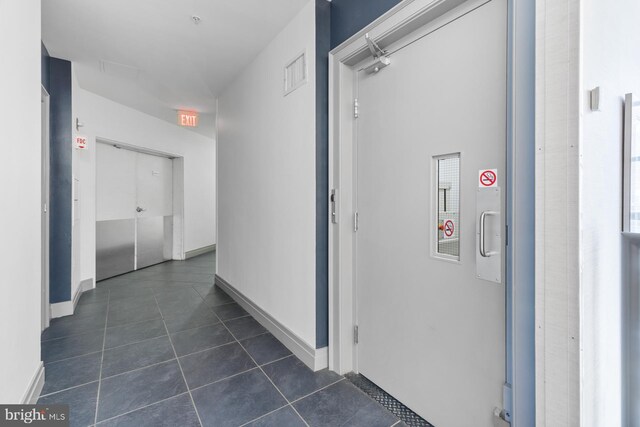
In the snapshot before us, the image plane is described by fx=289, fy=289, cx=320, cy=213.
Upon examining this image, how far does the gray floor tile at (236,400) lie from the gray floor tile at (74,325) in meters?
1.61

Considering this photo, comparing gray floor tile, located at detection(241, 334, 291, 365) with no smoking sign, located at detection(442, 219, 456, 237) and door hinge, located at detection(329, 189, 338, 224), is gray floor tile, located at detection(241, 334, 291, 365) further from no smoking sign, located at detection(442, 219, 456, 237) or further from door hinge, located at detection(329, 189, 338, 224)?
no smoking sign, located at detection(442, 219, 456, 237)

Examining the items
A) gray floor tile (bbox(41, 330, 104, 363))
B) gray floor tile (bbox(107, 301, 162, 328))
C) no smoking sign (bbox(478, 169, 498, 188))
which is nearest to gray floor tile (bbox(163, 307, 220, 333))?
gray floor tile (bbox(107, 301, 162, 328))

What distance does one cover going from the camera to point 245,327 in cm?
276

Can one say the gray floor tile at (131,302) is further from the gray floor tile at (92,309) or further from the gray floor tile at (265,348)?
the gray floor tile at (265,348)

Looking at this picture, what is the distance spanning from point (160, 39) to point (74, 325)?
280 centimetres

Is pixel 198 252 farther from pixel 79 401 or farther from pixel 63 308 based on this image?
pixel 79 401

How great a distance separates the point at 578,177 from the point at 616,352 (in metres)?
0.80

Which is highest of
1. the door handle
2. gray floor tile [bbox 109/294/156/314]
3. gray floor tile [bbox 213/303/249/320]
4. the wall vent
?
the wall vent

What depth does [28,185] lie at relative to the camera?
5.29 feet

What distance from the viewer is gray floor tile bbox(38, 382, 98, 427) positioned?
1547 mm

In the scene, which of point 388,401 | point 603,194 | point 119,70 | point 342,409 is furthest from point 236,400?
point 119,70

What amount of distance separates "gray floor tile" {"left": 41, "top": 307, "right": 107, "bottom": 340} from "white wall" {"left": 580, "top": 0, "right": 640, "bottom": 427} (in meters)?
3.44

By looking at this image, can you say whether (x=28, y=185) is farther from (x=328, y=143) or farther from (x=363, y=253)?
(x=363, y=253)

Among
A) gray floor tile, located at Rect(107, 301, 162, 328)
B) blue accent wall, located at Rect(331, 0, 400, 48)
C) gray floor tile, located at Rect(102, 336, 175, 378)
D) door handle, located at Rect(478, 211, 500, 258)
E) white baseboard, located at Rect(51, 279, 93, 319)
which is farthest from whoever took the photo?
white baseboard, located at Rect(51, 279, 93, 319)
